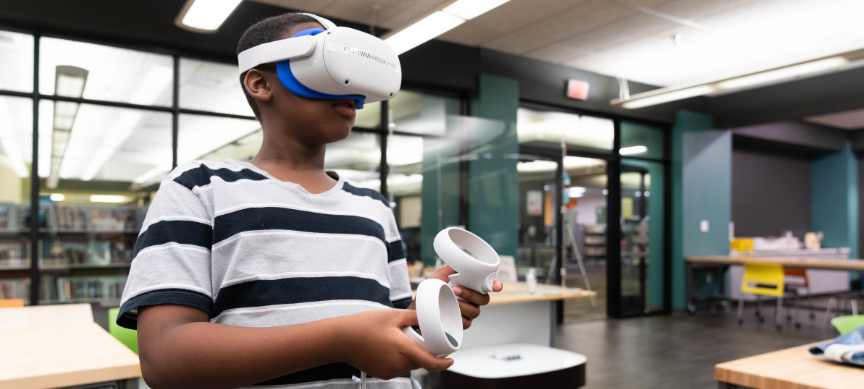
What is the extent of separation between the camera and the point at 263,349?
53cm

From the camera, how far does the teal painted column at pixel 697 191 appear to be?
26.9 feet

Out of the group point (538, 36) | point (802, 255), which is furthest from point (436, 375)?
point (802, 255)

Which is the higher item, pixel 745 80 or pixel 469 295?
pixel 745 80

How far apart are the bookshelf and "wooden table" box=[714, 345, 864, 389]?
4.14 metres

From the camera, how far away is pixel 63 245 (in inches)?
179

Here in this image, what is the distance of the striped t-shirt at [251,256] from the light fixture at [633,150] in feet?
24.8

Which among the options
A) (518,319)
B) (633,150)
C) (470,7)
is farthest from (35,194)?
(633,150)

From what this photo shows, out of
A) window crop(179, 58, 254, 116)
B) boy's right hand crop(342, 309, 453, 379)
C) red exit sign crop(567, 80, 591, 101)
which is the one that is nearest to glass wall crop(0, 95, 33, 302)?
window crop(179, 58, 254, 116)

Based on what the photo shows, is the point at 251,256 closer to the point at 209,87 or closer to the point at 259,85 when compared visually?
the point at 259,85

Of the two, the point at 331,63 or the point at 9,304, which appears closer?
the point at 331,63

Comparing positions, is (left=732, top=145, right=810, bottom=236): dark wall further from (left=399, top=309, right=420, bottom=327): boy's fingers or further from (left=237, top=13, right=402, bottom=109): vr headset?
(left=399, top=309, right=420, bottom=327): boy's fingers

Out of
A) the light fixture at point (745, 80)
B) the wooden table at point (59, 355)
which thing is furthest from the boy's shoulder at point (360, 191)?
the light fixture at point (745, 80)

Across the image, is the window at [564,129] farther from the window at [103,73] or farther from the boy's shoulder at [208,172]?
the boy's shoulder at [208,172]

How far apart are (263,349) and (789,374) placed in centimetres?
170
